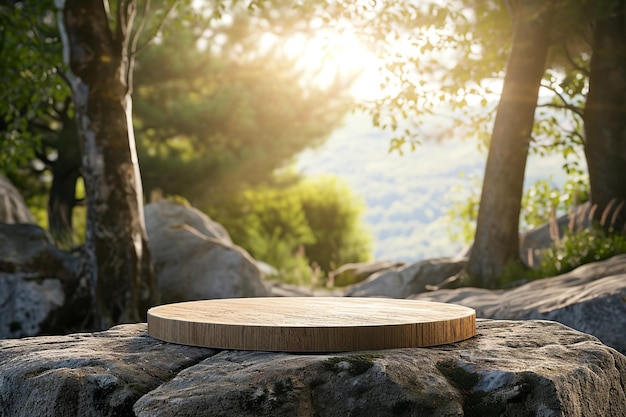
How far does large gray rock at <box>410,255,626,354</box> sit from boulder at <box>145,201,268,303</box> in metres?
2.39

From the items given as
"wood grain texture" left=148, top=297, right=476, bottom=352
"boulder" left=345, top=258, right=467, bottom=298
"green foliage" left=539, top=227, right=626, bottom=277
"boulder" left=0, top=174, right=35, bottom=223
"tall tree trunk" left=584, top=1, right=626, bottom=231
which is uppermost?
"tall tree trunk" left=584, top=1, right=626, bottom=231

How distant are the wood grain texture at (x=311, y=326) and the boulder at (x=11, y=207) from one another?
5961 mm

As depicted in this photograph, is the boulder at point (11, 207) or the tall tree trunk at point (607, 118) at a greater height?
the tall tree trunk at point (607, 118)

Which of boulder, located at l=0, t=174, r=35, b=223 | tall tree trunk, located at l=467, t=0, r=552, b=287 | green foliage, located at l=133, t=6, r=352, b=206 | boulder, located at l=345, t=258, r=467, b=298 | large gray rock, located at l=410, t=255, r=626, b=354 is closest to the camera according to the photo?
large gray rock, located at l=410, t=255, r=626, b=354

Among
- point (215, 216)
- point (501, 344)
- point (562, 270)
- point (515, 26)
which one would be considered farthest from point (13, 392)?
point (215, 216)

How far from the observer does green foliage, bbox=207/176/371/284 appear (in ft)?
60.1

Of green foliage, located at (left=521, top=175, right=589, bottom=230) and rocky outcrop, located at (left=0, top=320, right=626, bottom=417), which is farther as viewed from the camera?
green foliage, located at (left=521, top=175, right=589, bottom=230)

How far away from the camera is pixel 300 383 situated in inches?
80.3

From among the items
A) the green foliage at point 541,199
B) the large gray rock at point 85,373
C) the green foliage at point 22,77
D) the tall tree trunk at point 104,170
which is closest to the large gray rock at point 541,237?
the green foliage at point 541,199

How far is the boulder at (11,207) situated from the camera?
812 centimetres

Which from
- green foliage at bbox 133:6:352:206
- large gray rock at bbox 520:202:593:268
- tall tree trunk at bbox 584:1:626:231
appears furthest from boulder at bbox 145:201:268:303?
green foliage at bbox 133:6:352:206

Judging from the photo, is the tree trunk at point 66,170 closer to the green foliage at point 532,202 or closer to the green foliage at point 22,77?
the green foliage at point 22,77

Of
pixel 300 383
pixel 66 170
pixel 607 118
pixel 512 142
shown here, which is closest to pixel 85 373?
pixel 300 383

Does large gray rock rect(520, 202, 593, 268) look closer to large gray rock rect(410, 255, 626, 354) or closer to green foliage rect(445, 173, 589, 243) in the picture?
green foliage rect(445, 173, 589, 243)
